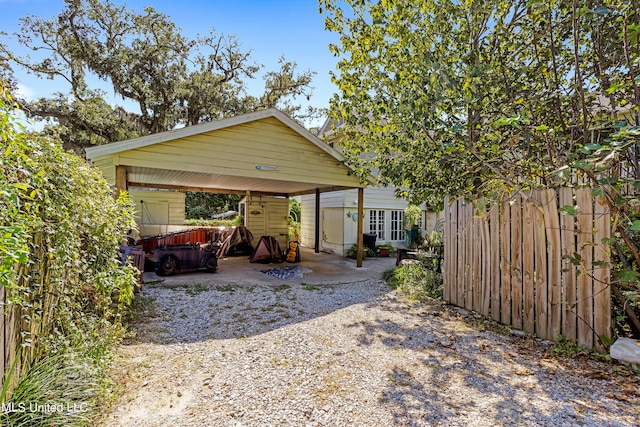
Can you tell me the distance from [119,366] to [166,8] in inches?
674

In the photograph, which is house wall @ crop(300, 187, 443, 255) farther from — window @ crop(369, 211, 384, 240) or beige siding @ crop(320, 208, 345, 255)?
window @ crop(369, 211, 384, 240)

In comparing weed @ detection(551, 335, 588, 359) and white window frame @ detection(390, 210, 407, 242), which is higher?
white window frame @ detection(390, 210, 407, 242)

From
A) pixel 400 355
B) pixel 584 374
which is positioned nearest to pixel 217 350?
pixel 400 355

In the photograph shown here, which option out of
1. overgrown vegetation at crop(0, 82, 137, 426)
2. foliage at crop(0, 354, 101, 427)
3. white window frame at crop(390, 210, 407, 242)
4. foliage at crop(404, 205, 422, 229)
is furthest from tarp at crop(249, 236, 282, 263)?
foliage at crop(0, 354, 101, 427)

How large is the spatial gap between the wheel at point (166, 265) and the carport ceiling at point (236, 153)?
2.17m

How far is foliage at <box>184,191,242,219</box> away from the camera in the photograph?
2311 centimetres

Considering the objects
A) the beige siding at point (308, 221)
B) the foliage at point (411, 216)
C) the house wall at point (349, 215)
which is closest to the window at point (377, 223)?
the house wall at point (349, 215)

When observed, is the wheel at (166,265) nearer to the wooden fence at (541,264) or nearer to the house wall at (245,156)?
the house wall at (245,156)

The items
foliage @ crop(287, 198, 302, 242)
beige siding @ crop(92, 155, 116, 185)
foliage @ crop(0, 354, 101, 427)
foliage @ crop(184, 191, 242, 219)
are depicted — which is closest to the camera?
foliage @ crop(0, 354, 101, 427)

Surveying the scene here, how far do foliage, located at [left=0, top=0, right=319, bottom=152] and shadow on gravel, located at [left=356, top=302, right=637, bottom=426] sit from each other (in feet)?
52.5

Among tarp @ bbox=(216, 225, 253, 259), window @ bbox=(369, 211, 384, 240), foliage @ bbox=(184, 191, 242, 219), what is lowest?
tarp @ bbox=(216, 225, 253, 259)

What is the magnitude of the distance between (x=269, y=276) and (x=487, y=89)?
641 cm

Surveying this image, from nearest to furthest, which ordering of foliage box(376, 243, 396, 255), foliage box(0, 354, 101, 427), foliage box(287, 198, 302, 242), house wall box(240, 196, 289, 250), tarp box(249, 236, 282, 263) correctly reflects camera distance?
foliage box(0, 354, 101, 427) → tarp box(249, 236, 282, 263) → house wall box(240, 196, 289, 250) → foliage box(376, 243, 396, 255) → foliage box(287, 198, 302, 242)

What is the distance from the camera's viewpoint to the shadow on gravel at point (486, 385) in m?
2.41
